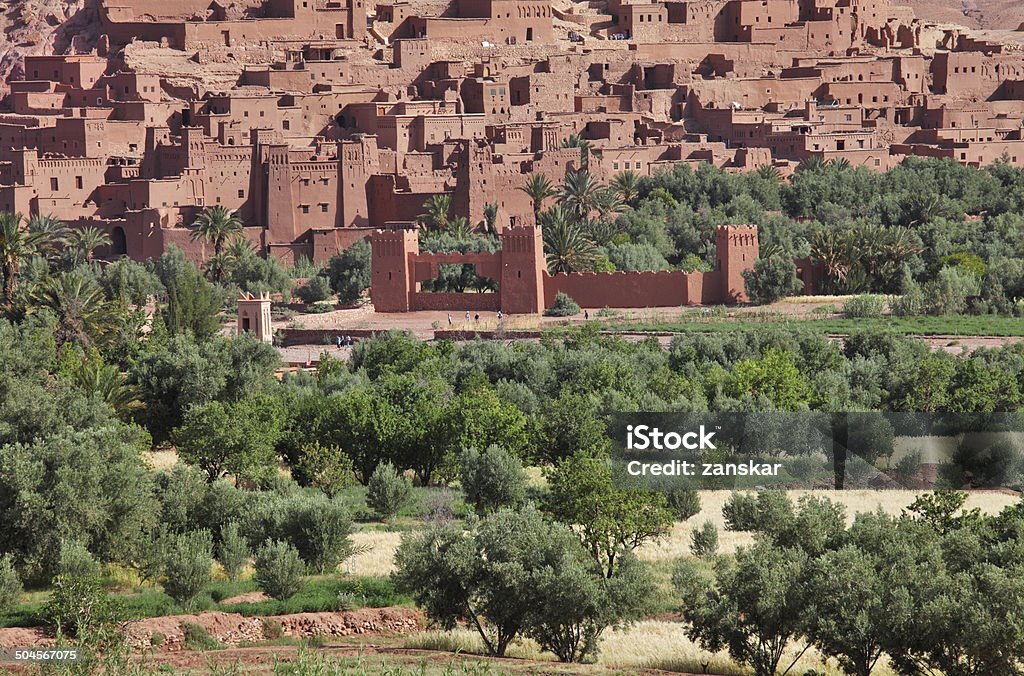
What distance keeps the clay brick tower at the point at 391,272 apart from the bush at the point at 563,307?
9.74 feet

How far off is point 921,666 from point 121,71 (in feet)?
144

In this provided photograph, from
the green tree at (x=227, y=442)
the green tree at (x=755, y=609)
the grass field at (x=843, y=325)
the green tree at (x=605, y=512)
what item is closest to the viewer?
the green tree at (x=755, y=609)

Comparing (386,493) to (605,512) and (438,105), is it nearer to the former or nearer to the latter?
(605,512)

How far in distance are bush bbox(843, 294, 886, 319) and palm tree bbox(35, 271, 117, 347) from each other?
1536 cm

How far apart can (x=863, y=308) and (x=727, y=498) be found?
20.4m

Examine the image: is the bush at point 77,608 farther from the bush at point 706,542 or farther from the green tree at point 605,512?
the bush at point 706,542

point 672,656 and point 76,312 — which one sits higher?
point 76,312

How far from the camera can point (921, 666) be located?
21547 millimetres

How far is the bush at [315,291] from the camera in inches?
2062

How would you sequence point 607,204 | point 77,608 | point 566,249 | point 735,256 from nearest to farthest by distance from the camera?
1. point 77,608
2. point 735,256
3. point 566,249
4. point 607,204

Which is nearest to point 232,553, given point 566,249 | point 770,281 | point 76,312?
point 76,312

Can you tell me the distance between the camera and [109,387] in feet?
112

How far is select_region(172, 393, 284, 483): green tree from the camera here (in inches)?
1216

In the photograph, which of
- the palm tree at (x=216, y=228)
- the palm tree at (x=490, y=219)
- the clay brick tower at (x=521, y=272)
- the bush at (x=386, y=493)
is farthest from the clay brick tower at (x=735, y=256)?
the bush at (x=386, y=493)
